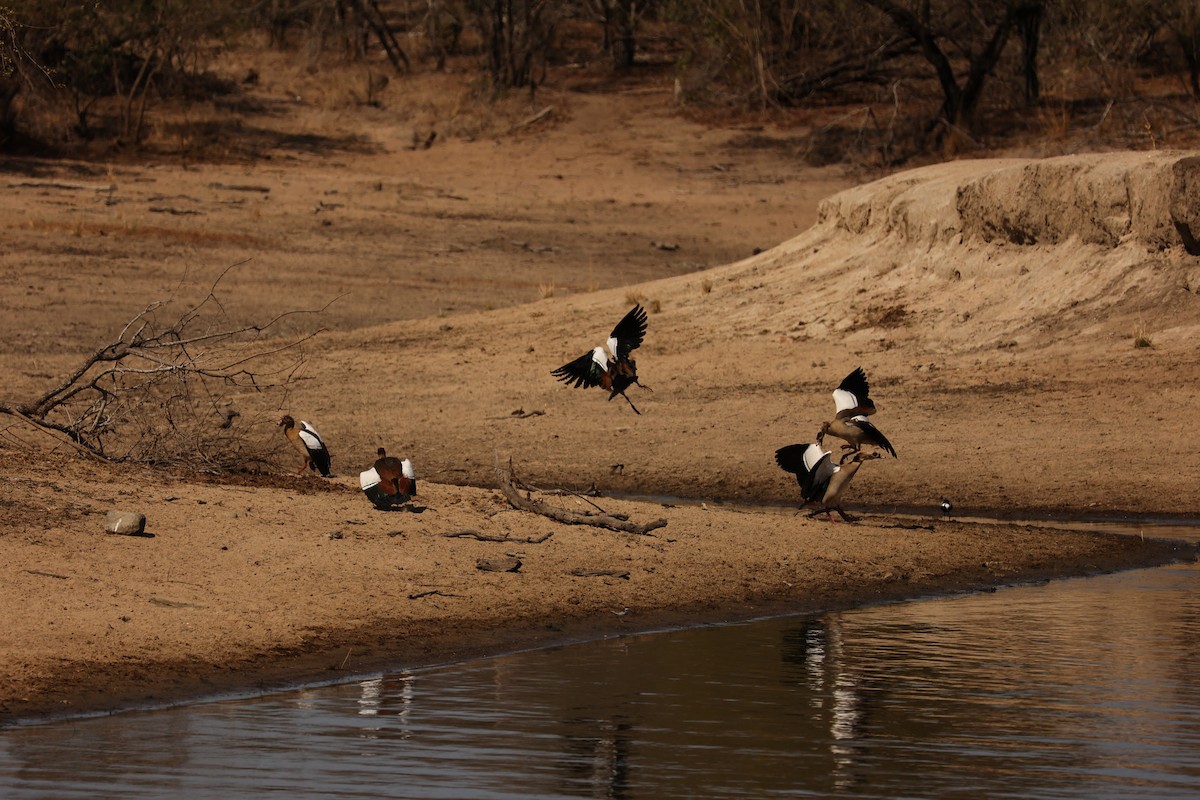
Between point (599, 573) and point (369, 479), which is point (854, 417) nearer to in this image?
point (599, 573)

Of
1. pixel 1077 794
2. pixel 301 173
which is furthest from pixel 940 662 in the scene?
pixel 301 173

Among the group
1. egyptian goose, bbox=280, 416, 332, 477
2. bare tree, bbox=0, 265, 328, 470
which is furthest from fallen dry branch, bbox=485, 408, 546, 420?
egyptian goose, bbox=280, 416, 332, 477

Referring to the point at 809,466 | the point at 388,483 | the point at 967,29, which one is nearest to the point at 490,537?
the point at 388,483

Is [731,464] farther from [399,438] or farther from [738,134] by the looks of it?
[738,134]

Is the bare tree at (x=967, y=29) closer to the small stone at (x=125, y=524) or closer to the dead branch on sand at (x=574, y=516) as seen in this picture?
the dead branch on sand at (x=574, y=516)

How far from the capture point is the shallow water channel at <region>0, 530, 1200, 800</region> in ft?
20.5

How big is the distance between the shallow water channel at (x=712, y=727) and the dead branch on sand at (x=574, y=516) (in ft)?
4.68

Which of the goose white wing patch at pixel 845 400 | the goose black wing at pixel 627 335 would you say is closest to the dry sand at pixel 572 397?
the goose white wing patch at pixel 845 400

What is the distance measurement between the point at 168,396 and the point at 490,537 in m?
2.91

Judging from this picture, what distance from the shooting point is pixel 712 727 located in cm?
714

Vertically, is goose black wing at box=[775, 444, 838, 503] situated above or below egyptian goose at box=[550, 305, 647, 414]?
below

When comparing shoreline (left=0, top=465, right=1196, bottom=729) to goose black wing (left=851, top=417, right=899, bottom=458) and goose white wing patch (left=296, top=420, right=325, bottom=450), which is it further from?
goose white wing patch (left=296, top=420, right=325, bottom=450)

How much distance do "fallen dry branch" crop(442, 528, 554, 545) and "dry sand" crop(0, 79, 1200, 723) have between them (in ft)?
0.10

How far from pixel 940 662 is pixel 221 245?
17.1 metres
